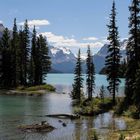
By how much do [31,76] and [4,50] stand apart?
10.8m

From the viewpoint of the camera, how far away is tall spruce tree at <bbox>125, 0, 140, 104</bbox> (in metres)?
60.2

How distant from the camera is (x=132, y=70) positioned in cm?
6066

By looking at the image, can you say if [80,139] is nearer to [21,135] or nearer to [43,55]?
[21,135]

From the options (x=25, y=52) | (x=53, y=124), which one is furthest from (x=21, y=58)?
(x=53, y=124)

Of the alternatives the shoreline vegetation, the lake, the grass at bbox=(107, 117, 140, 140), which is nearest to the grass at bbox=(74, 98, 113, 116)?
the lake

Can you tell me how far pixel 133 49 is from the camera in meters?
61.7

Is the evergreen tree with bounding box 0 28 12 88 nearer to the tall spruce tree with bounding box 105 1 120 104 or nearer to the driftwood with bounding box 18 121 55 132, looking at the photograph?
the tall spruce tree with bounding box 105 1 120 104

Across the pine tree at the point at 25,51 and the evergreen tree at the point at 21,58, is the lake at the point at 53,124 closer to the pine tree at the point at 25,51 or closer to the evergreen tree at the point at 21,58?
the evergreen tree at the point at 21,58

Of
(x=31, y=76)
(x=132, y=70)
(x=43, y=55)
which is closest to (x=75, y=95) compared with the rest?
(x=132, y=70)

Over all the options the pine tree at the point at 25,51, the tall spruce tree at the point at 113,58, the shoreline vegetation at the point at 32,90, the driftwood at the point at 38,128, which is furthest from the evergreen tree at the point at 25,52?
the driftwood at the point at 38,128

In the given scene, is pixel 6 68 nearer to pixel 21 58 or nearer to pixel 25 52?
pixel 21 58

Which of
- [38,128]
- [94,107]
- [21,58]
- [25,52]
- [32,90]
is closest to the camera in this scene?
[38,128]

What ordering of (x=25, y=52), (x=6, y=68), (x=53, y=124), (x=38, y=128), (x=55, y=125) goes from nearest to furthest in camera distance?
(x=38, y=128) < (x=55, y=125) < (x=53, y=124) < (x=6, y=68) < (x=25, y=52)

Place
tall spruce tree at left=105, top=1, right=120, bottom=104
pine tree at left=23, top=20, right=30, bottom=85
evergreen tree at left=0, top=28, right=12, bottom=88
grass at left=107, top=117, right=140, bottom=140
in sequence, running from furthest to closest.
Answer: pine tree at left=23, top=20, right=30, bottom=85, evergreen tree at left=0, top=28, right=12, bottom=88, tall spruce tree at left=105, top=1, right=120, bottom=104, grass at left=107, top=117, right=140, bottom=140
